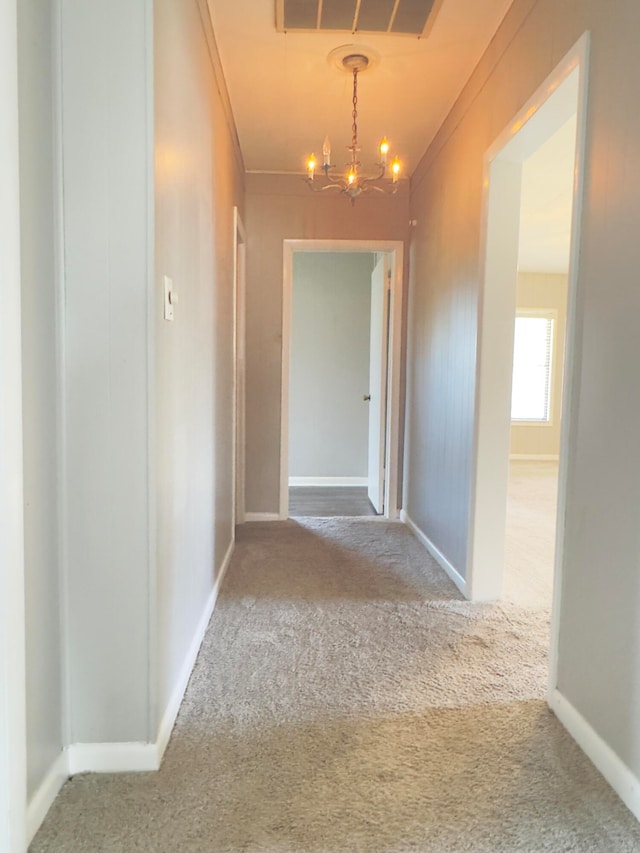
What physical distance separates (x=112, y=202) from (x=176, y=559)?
1058 millimetres

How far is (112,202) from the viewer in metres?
1.37

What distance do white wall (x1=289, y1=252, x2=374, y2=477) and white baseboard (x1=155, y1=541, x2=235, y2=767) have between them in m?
3.03

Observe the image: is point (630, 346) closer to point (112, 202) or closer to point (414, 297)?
point (112, 202)

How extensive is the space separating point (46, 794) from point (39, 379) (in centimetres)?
100

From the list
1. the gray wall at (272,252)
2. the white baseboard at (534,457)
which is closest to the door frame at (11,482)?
the gray wall at (272,252)

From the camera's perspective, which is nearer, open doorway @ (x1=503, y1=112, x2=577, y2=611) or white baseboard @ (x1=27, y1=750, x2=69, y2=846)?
white baseboard @ (x1=27, y1=750, x2=69, y2=846)

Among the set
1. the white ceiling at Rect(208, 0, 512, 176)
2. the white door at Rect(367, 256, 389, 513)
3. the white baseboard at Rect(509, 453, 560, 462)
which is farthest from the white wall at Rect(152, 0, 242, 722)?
the white baseboard at Rect(509, 453, 560, 462)

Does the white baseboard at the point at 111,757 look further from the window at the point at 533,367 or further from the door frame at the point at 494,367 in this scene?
the window at the point at 533,367

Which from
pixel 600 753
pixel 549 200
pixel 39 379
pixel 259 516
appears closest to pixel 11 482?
pixel 39 379

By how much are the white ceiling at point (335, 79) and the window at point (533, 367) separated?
163 inches

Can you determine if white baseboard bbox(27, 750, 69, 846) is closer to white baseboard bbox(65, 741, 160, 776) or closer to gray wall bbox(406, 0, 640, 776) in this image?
white baseboard bbox(65, 741, 160, 776)

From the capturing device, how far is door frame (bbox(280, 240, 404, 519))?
411 centimetres

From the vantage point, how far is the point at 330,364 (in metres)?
5.70

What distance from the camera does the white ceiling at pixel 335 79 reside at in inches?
90.1
